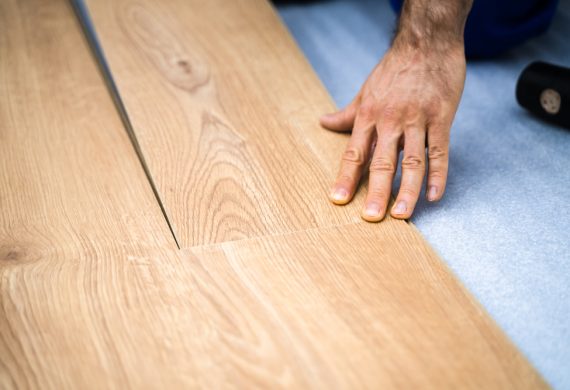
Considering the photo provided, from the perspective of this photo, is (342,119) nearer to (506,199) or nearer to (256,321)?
(506,199)

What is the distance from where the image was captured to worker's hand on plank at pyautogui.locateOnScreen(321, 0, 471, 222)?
A: 1.25 meters

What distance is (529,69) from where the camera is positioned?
61.9 inches

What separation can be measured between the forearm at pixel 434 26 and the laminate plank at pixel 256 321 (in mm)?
482

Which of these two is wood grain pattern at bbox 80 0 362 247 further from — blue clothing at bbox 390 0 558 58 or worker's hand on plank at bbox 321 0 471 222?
blue clothing at bbox 390 0 558 58

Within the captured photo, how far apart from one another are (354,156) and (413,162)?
119 mm

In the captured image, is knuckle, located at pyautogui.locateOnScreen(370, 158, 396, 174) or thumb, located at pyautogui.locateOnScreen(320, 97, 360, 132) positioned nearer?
knuckle, located at pyautogui.locateOnScreen(370, 158, 396, 174)

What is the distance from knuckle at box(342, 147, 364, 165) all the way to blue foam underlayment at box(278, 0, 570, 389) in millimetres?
157

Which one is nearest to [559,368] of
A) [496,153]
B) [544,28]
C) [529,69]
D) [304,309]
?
[304,309]

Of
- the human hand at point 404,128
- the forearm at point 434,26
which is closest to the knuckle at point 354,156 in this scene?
the human hand at point 404,128

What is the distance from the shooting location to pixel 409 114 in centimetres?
129

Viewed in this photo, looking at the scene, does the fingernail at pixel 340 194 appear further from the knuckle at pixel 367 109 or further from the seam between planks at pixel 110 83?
the seam between planks at pixel 110 83

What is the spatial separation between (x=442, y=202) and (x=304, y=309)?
18.2 inches

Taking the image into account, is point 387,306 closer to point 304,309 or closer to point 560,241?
point 304,309

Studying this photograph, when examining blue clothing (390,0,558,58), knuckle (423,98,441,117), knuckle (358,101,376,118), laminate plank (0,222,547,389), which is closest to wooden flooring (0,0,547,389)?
laminate plank (0,222,547,389)
